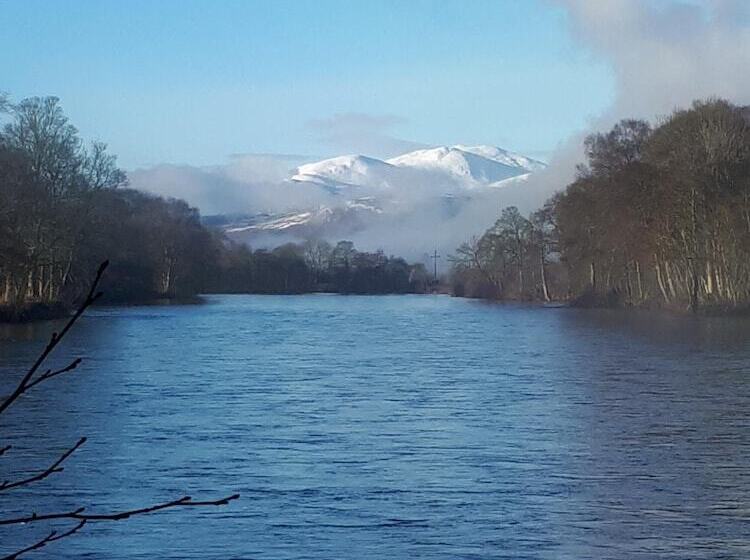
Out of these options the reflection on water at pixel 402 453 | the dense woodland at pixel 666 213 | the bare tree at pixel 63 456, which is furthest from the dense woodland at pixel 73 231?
the bare tree at pixel 63 456

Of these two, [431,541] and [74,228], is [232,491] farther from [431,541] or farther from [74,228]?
[74,228]

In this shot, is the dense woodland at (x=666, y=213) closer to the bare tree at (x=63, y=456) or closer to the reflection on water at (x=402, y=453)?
the reflection on water at (x=402, y=453)

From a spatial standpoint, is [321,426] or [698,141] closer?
[321,426]

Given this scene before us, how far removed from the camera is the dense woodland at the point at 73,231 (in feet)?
134

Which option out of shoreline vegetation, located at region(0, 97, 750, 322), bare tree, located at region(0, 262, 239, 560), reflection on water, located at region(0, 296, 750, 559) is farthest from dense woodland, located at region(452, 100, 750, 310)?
bare tree, located at region(0, 262, 239, 560)

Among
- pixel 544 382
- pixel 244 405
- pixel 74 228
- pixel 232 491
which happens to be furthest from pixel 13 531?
pixel 74 228

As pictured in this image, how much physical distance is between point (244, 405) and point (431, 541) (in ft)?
27.0

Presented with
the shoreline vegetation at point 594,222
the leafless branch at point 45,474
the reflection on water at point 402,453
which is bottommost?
the reflection on water at point 402,453

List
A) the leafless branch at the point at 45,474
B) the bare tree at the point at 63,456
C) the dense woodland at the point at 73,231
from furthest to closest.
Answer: the dense woodland at the point at 73,231 < the leafless branch at the point at 45,474 < the bare tree at the point at 63,456

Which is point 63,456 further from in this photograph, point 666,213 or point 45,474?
point 666,213

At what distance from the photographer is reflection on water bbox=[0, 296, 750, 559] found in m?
8.20

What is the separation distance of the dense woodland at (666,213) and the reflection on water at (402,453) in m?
21.8

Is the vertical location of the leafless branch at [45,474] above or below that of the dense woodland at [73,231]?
below

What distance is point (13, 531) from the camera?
8672mm
